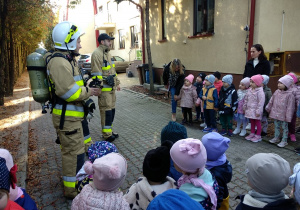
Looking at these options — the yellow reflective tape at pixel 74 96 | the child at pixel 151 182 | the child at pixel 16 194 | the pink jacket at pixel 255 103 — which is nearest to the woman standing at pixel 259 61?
the pink jacket at pixel 255 103

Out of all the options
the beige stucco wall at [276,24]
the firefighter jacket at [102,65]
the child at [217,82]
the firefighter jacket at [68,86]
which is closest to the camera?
the firefighter jacket at [68,86]

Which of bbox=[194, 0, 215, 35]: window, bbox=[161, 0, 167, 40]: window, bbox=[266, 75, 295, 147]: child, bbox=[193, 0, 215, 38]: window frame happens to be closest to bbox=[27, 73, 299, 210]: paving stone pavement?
bbox=[266, 75, 295, 147]: child

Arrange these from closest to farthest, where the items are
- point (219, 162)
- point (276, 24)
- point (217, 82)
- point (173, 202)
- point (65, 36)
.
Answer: point (173, 202)
point (219, 162)
point (65, 36)
point (217, 82)
point (276, 24)

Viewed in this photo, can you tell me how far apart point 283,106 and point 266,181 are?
3.55 metres

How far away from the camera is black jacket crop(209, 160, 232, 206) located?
2.15 meters

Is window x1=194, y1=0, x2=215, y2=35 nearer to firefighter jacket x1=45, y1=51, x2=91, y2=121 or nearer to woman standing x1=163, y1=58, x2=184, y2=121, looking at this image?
woman standing x1=163, y1=58, x2=184, y2=121

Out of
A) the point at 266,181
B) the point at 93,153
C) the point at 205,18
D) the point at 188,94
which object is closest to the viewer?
the point at 266,181

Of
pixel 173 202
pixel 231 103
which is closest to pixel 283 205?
pixel 173 202

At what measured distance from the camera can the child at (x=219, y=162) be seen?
221 cm

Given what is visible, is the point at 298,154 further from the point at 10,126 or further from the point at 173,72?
the point at 10,126

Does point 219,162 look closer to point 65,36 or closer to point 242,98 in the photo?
point 65,36

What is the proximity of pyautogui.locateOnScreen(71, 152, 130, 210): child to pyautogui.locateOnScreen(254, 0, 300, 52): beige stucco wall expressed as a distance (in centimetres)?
678

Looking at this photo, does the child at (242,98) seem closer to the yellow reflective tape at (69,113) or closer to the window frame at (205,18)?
the yellow reflective tape at (69,113)

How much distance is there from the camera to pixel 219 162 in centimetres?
230
